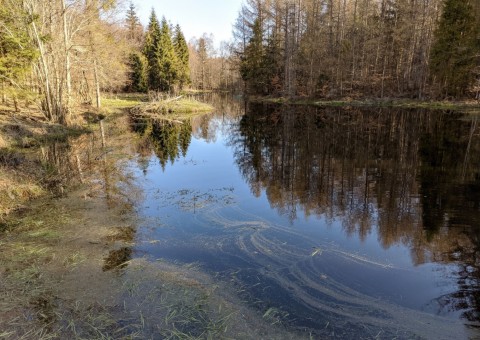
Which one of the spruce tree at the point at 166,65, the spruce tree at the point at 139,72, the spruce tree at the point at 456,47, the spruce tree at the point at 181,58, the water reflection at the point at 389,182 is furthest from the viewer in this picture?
the spruce tree at the point at 181,58

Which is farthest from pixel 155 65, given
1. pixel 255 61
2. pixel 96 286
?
pixel 96 286

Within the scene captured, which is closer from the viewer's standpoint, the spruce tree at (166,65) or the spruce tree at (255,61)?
the spruce tree at (255,61)

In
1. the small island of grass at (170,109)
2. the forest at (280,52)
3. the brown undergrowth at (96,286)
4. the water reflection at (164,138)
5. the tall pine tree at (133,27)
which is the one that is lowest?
the brown undergrowth at (96,286)

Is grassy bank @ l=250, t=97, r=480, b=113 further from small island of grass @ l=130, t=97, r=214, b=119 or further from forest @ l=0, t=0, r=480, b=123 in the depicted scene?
small island of grass @ l=130, t=97, r=214, b=119

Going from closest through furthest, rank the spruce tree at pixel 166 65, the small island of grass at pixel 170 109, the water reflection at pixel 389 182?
1. the water reflection at pixel 389 182
2. the small island of grass at pixel 170 109
3. the spruce tree at pixel 166 65

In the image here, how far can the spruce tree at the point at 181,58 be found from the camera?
176ft

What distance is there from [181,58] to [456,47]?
43080mm

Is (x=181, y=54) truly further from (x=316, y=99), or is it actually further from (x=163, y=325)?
(x=163, y=325)

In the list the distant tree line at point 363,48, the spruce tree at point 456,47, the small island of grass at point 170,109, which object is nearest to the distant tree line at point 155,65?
the distant tree line at point 363,48

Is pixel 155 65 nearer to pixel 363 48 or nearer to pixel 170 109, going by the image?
pixel 170 109

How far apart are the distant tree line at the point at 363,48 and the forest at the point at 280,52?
0.11 m

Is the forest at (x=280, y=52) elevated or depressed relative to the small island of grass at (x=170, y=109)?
elevated

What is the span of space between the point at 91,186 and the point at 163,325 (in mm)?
6642

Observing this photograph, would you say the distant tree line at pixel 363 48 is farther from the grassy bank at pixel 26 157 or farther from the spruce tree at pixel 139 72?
the grassy bank at pixel 26 157
